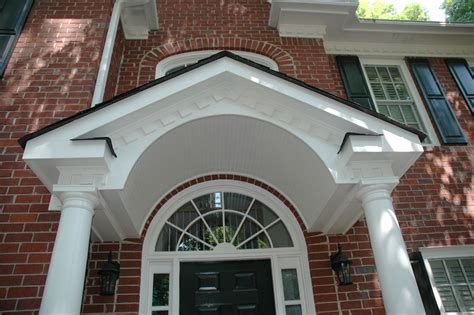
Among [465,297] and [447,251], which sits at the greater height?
[447,251]

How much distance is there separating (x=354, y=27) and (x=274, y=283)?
4652 mm

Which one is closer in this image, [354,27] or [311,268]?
[311,268]

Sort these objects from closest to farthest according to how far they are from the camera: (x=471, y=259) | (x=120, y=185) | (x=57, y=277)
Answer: (x=57, y=277)
(x=120, y=185)
(x=471, y=259)

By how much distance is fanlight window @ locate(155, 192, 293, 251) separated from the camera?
4535mm

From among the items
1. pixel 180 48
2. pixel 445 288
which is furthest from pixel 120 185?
pixel 445 288

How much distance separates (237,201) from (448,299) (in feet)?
9.60

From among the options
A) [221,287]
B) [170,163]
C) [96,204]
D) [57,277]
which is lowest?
[57,277]

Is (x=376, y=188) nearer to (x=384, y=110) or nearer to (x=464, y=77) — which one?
(x=384, y=110)

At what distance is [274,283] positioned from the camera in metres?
4.32

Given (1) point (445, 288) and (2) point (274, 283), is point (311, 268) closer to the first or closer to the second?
(2) point (274, 283)

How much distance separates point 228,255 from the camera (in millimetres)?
4434

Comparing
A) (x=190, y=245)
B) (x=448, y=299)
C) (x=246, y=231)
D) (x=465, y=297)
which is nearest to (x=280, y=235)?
(x=246, y=231)

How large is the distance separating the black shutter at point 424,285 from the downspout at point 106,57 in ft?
14.6

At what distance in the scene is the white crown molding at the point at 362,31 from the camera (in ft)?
19.9
